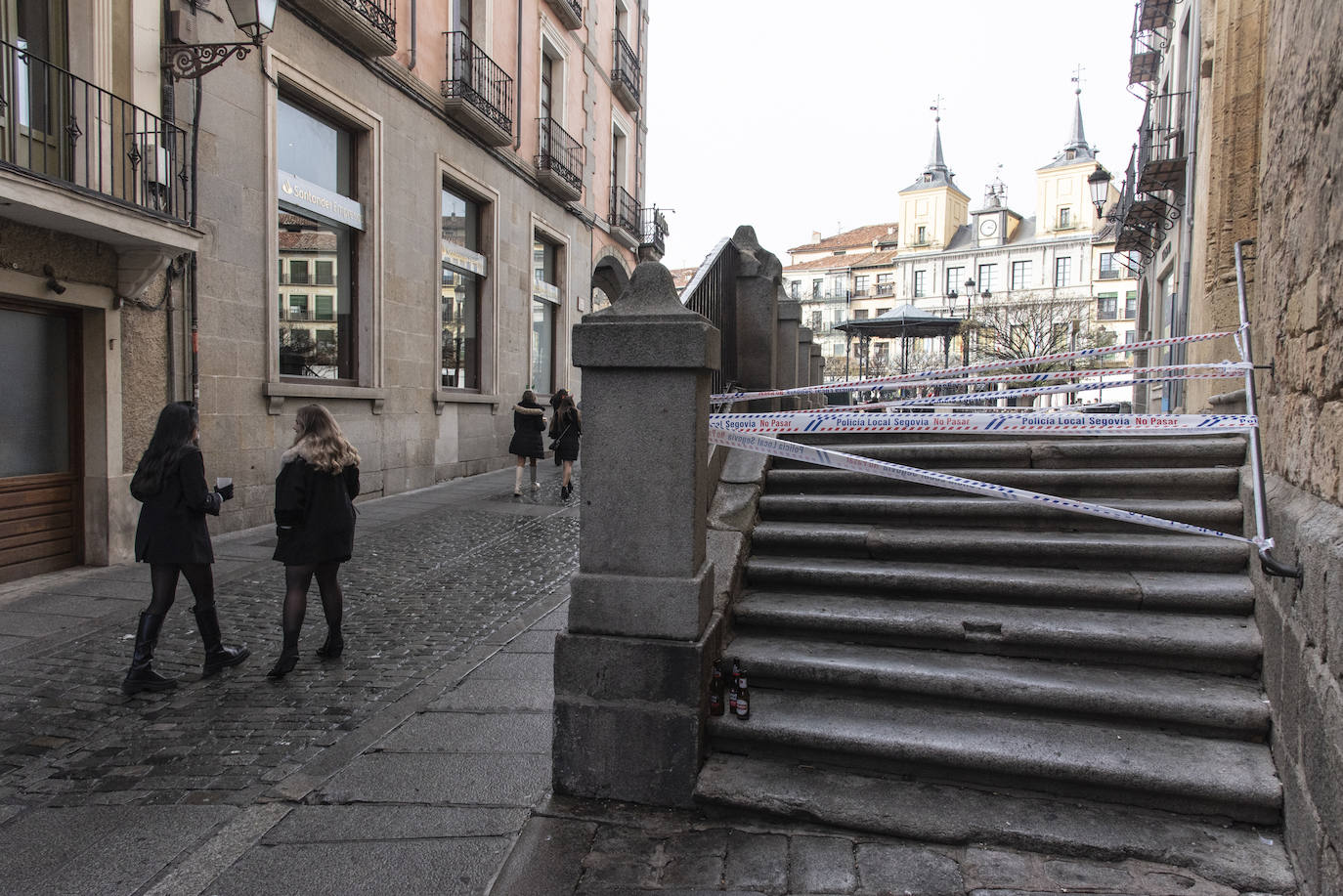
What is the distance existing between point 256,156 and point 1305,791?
35.4ft

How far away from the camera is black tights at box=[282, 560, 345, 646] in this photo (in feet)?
16.5

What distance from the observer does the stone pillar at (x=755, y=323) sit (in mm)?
7043

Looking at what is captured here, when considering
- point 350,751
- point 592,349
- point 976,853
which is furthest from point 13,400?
point 976,853

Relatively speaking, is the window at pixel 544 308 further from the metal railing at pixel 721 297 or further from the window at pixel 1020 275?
the window at pixel 1020 275

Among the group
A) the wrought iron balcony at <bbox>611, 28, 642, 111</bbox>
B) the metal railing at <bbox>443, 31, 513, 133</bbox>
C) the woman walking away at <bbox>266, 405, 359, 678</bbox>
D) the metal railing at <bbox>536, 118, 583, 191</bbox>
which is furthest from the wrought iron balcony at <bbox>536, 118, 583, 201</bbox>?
the woman walking away at <bbox>266, 405, 359, 678</bbox>

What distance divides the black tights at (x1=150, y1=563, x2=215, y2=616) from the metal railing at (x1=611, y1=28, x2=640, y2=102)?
20.5 metres

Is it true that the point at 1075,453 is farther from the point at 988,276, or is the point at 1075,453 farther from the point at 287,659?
the point at 988,276

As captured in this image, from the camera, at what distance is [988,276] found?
81.6 meters

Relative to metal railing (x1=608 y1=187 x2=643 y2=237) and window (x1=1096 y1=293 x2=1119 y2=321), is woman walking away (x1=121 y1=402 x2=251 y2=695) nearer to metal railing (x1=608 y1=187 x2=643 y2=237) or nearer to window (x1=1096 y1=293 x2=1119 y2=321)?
metal railing (x1=608 y1=187 x2=643 y2=237)

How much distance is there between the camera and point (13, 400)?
24.8 ft

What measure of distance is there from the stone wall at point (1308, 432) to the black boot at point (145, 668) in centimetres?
517

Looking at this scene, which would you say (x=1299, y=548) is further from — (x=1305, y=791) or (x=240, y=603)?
(x=240, y=603)

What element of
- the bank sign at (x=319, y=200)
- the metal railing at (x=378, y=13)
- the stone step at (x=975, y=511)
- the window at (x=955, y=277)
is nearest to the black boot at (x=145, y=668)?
the stone step at (x=975, y=511)

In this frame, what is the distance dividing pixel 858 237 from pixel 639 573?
320ft
